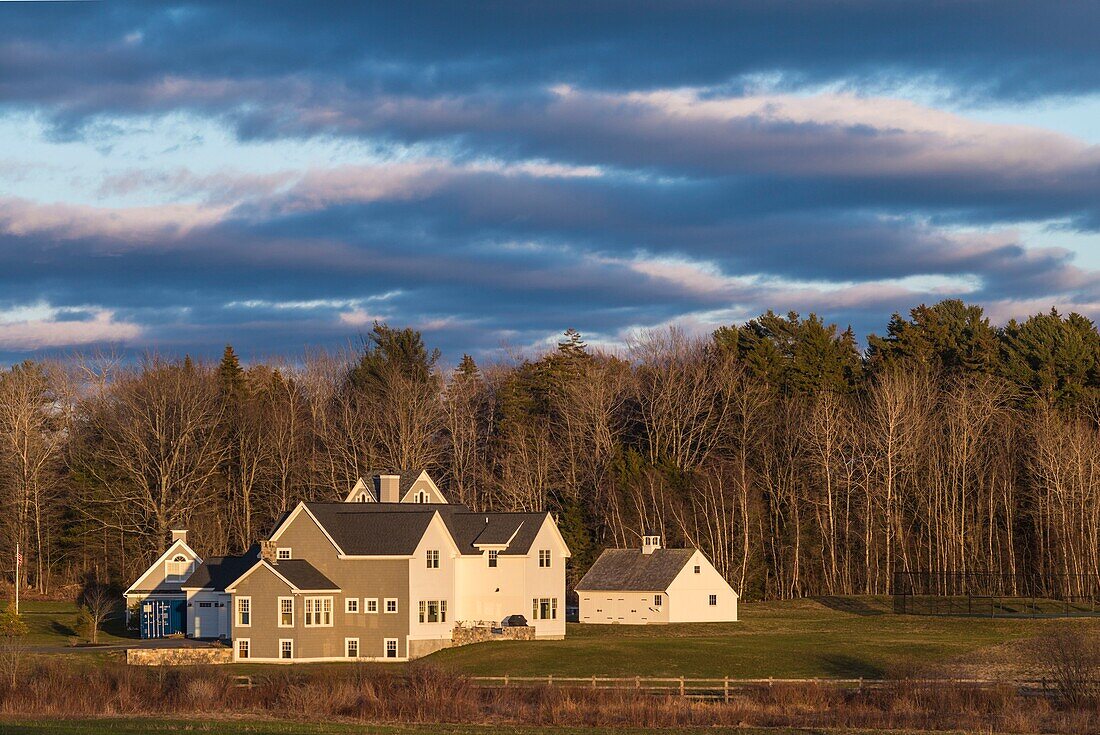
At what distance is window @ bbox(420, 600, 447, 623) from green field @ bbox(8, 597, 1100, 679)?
6.98 ft

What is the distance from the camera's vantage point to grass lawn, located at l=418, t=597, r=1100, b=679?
5725 centimetres

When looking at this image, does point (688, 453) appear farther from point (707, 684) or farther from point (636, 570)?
point (707, 684)

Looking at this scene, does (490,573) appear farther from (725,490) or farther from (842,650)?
(725,490)

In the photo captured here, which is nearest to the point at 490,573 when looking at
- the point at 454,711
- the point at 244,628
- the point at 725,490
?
the point at 244,628

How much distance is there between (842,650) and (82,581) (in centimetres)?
5832

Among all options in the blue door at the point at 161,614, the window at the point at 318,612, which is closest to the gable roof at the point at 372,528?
the window at the point at 318,612

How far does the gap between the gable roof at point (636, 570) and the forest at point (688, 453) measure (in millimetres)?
10198

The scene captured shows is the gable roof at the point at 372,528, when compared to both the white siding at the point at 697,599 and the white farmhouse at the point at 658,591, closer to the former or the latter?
the white farmhouse at the point at 658,591

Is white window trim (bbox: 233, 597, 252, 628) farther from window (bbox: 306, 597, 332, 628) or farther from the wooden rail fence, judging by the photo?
the wooden rail fence

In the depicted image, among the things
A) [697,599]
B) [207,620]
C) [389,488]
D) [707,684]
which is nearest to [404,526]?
[389,488]

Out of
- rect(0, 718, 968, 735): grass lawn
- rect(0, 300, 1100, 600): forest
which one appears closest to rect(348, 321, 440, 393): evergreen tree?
rect(0, 300, 1100, 600): forest

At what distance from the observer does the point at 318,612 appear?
6806 cm

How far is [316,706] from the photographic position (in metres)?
43.1

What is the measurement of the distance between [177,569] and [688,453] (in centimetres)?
3717
